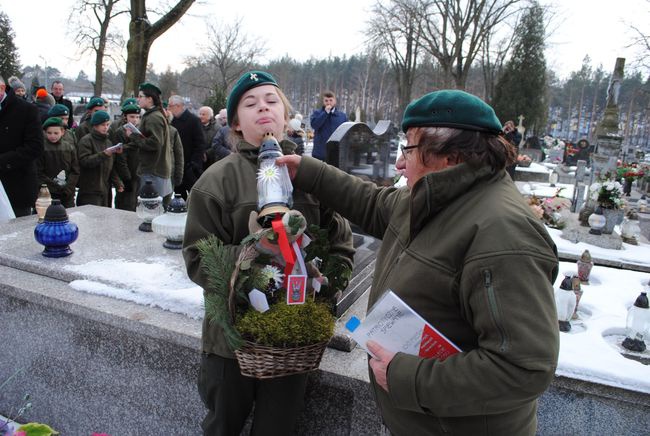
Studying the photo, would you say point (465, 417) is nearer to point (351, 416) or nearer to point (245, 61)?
point (351, 416)

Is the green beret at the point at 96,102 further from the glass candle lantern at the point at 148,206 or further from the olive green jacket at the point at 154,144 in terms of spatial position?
the glass candle lantern at the point at 148,206

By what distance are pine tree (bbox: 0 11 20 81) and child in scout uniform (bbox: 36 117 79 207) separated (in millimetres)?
30036

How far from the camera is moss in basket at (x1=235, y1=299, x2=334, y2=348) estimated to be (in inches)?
60.9

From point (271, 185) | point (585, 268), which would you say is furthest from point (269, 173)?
point (585, 268)

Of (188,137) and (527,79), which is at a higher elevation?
(527,79)

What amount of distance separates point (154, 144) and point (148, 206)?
1995 mm

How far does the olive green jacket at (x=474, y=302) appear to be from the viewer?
3.66 feet

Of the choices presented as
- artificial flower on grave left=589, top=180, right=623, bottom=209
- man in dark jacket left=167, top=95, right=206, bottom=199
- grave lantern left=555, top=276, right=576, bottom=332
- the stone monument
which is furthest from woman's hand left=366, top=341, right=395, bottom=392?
the stone monument

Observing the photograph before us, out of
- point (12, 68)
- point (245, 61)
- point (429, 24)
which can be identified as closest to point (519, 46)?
point (429, 24)

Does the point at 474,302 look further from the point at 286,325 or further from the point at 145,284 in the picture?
the point at 145,284

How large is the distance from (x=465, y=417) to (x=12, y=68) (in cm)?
3822

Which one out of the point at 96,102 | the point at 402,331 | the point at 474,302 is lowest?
the point at 402,331

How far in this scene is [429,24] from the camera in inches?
1151

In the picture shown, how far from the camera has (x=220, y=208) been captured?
5.86 feet
